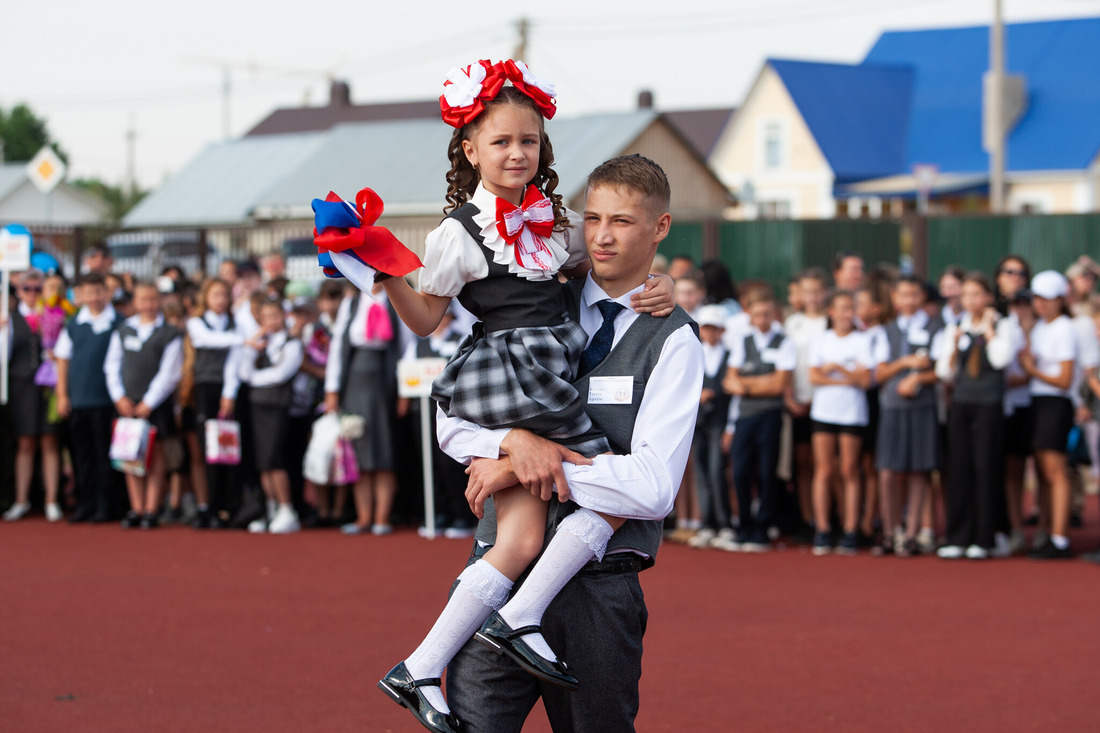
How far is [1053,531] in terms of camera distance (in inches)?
368

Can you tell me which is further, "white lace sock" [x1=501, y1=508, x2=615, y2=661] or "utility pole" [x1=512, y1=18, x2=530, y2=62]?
"utility pole" [x1=512, y1=18, x2=530, y2=62]

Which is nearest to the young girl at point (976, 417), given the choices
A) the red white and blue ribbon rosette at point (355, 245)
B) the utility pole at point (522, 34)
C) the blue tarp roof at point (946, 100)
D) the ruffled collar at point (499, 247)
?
the ruffled collar at point (499, 247)

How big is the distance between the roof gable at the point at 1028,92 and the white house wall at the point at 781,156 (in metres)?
2.95

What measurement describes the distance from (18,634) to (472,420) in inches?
193

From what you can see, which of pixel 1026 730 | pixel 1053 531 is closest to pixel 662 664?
pixel 1026 730

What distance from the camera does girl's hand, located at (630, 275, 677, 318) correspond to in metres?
3.05

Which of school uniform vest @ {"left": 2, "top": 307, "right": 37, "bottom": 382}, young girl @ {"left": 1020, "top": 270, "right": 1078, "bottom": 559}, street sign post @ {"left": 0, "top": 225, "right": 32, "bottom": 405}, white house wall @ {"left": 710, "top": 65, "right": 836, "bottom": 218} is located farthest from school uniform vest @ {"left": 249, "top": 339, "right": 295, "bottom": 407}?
white house wall @ {"left": 710, "top": 65, "right": 836, "bottom": 218}

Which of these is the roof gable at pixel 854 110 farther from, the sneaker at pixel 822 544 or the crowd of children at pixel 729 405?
the sneaker at pixel 822 544

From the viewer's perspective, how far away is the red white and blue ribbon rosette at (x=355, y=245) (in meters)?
2.80

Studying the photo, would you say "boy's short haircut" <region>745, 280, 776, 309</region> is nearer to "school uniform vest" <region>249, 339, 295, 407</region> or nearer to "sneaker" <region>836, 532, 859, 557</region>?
"sneaker" <region>836, 532, 859, 557</region>

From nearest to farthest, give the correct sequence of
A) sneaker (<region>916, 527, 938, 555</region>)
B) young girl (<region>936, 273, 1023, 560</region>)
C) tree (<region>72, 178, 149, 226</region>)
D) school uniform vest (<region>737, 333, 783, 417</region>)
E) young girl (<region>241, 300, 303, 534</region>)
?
young girl (<region>936, 273, 1023, 560</region>) → sneaker (<region>916, 527, 938, 555</region>) → school uniform vest (<region>737, 333, 783, 417</region>) → young girl (<region>241, 300, 303, 534</region>) → tree (<region>72, 178, 149, 226</region>)

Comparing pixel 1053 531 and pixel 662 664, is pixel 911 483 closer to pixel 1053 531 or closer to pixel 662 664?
pixel 1053 531

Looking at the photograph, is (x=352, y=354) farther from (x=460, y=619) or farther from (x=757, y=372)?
(x=460, y=619)

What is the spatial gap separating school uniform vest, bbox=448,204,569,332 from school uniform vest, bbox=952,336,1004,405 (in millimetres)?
6623
